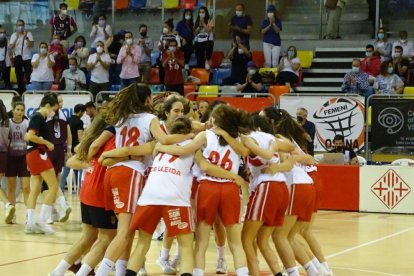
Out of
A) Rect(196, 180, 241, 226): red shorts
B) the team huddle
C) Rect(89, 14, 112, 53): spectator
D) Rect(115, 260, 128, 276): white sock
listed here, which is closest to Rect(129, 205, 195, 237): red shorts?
the team huddle

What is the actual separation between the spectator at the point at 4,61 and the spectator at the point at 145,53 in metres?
3.76

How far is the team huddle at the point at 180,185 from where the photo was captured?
8.71 m

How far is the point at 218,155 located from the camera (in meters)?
9.05

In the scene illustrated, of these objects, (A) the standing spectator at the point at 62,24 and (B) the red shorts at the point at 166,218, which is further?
(A) the standing spectator at the point at 62,24

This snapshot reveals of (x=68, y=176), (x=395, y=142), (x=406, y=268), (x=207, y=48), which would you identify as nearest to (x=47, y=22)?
(x=207, y=48)

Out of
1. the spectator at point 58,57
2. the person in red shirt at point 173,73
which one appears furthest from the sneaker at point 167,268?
the spectator at point 58,57

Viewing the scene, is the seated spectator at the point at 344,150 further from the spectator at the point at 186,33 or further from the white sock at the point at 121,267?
the white sock at the point at 121,267

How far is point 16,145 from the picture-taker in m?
15.2

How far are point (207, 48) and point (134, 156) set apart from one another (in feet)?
53.4

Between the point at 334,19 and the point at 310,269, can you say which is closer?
the point at 310,269

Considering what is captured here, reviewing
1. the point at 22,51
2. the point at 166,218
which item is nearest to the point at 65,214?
the point at 166,218

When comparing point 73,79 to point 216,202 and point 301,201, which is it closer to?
point 301,201

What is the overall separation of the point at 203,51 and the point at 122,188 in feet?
53.9

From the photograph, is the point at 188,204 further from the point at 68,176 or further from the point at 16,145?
the point at 68,176
